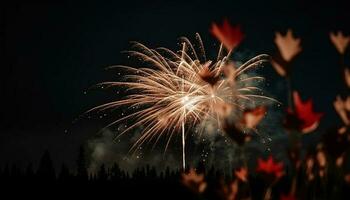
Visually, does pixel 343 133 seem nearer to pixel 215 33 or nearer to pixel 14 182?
→ pixel 215 33

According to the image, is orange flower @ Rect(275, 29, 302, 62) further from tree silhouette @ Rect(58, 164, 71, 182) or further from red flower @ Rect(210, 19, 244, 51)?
tree silhouette @ Rect(58, 164, 71, 182)

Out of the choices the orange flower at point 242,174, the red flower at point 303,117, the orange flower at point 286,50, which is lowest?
the orange flower at point 242,174

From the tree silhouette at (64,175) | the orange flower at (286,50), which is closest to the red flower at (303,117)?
the orange flower at (286,50)

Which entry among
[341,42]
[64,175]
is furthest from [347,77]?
[64,175]

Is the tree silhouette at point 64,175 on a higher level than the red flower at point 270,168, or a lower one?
higher

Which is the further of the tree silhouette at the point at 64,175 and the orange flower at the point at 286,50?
the tree silhouette at the point at 64,175

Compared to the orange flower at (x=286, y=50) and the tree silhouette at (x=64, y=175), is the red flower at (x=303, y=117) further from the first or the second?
the tree silhouette at (x=64, y=175)

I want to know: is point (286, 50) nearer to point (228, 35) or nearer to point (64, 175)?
point (228, 35)

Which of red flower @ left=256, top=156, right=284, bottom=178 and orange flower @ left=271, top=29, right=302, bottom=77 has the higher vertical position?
orange flower @ left=271, top=29, right=302, bottom=77

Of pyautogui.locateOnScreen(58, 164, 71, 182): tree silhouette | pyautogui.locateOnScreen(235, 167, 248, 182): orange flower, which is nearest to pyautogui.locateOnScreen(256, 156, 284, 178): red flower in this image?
pyautogui.locateOnScreen(235, 167, 248, 182): orange flower
